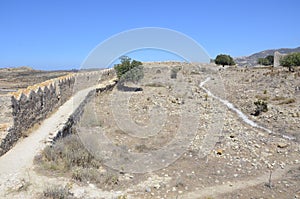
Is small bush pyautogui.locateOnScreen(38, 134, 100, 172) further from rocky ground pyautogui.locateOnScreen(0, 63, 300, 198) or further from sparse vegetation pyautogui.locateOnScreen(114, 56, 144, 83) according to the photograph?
sparse vegetation pyautogui.locateOnScreen(114, 56, 144, 83)

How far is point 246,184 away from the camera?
6.64 metres

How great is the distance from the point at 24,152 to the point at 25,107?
6.37 ft

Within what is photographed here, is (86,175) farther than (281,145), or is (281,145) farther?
(281,145)

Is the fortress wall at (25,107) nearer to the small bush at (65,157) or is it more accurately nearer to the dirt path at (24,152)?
the dirt path at (24,152)

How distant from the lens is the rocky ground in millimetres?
6145

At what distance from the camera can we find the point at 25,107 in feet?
28.0

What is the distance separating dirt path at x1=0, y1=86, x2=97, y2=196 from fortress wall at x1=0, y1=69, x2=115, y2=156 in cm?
22

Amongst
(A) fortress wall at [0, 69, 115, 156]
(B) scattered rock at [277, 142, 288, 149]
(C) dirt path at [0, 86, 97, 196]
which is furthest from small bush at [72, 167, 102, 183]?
(B) scattered rock at [277, 142, 288, 149]

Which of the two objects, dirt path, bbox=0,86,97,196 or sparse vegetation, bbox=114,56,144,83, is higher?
sparse vegetation, bbox=114,56,144,83

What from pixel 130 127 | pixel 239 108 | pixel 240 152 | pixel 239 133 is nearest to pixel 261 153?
pixel 240 152

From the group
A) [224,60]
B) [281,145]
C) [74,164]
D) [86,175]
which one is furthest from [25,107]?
[224,60]

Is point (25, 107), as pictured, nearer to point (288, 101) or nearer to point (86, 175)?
point (86, 175)

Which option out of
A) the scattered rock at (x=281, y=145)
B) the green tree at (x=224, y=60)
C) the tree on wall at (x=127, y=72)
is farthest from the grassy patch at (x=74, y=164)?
the green tree at (x=224, y=60)

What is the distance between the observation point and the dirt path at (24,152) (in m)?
5.81
